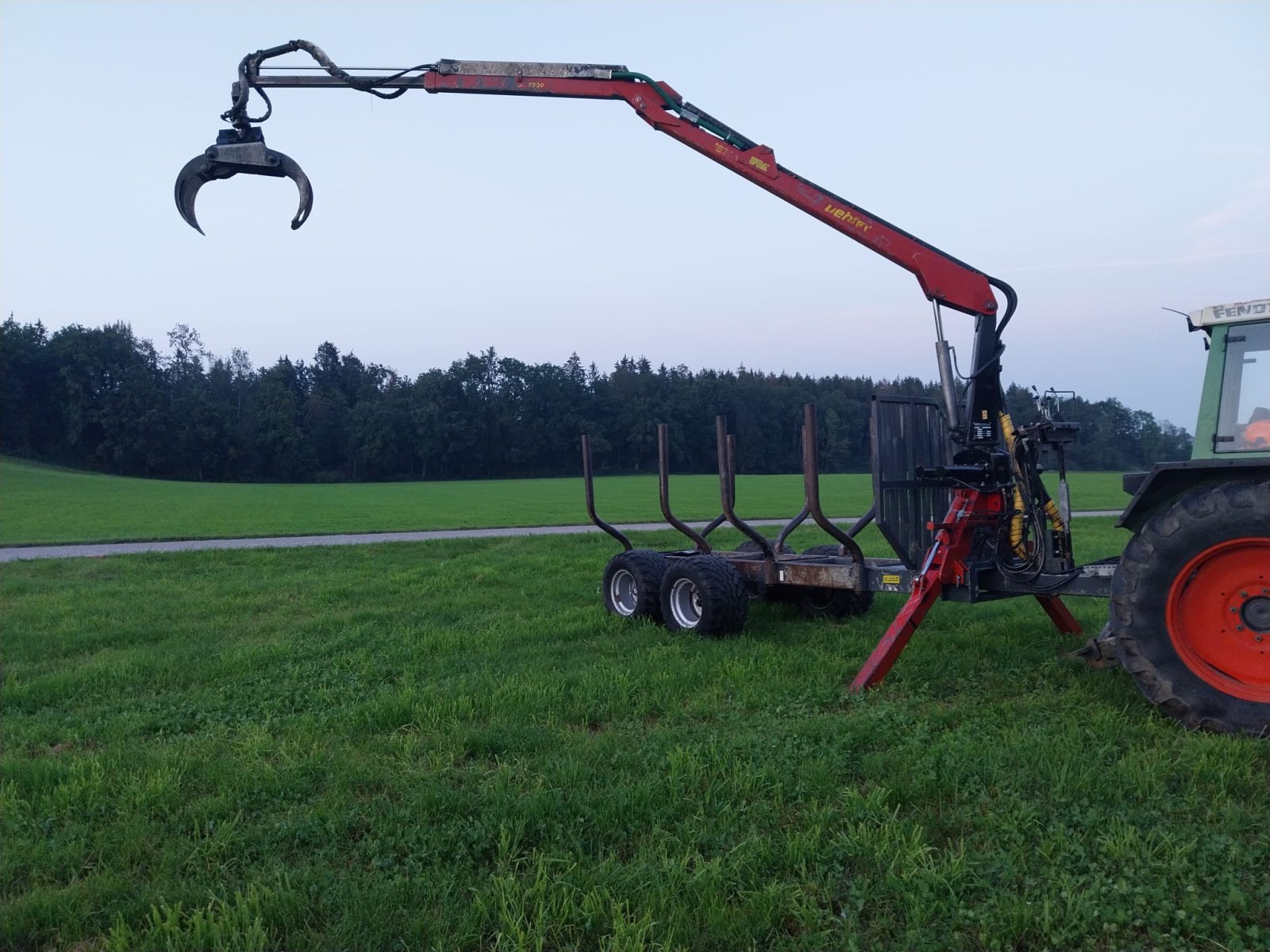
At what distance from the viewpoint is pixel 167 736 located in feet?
18.5

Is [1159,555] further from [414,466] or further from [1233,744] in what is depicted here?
[414,466]

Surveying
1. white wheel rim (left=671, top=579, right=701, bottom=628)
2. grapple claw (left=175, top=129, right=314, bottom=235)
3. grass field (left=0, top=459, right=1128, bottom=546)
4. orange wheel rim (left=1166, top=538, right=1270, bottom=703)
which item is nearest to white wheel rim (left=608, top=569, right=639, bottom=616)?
white wheel rim (left=671, top=579, right=701, bottom=628)

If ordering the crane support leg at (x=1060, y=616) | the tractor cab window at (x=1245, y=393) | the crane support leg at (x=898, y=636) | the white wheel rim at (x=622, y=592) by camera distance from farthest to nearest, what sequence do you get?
the white wheel rim at (x=622, y=592) < the crane support leg at (x=1060, y=616) < the crane support leg at (x=898, y=636) < the tractor cab window at (x=1245, y=393)

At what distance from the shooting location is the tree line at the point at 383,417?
79062mm

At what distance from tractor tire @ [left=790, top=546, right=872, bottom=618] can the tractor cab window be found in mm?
4139

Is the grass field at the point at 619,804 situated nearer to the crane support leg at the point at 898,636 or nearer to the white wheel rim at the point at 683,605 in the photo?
the crane support leg at the point at 898,636

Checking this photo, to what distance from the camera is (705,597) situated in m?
8.16

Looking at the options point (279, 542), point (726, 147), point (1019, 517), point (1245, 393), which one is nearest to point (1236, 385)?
point (1245, 393)

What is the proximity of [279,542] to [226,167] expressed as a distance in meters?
13.8

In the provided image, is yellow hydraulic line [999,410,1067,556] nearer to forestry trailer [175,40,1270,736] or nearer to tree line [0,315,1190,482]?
forestry trailer [175,40,1270,736]

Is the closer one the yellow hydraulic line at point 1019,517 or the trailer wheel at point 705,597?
the yellow hydraulic line at point 1019,517

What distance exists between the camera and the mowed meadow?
3275 mm

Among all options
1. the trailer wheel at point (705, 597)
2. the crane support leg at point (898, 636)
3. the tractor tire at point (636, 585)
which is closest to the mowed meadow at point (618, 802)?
the crane support leg at point (898, 636)

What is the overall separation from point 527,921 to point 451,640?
16.7 ft
